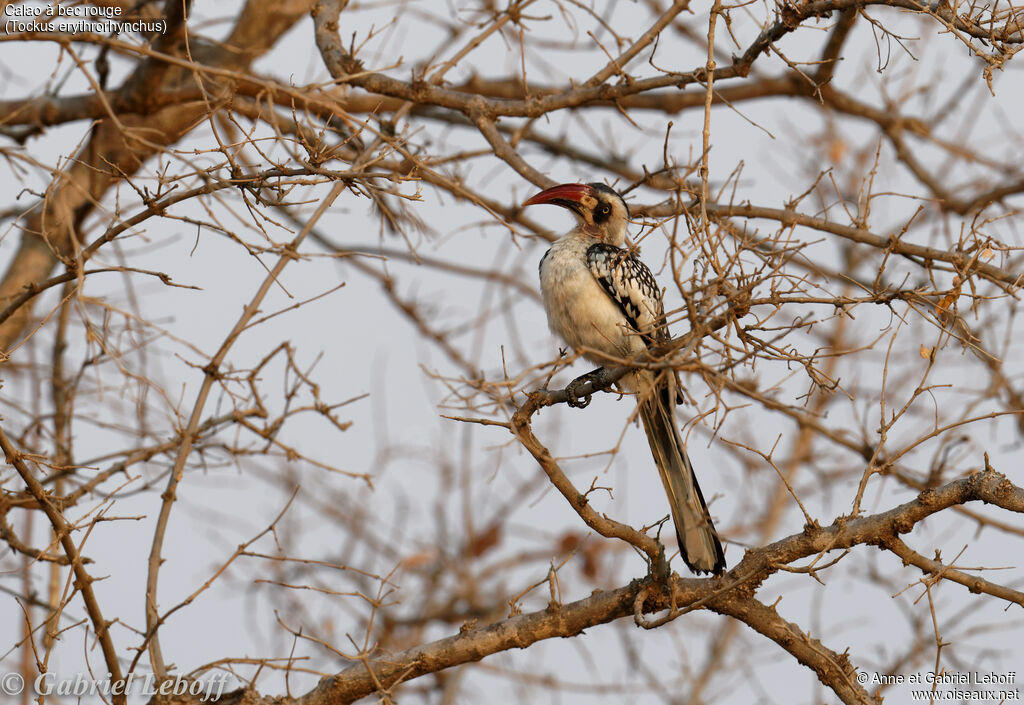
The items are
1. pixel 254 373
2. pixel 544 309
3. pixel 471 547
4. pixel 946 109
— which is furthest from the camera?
pixel 471 547

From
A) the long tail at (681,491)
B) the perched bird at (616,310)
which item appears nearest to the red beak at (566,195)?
the perched bird at (616,310)

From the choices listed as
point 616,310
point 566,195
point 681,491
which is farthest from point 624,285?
point 681,491

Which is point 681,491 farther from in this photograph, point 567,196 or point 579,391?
point 567,196

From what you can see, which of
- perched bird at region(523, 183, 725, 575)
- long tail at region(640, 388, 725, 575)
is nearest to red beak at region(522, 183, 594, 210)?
perched bird at region(523, 183, 725, 575)

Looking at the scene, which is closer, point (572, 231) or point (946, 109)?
point (572, 231)

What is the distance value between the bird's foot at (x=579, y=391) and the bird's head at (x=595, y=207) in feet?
2.47

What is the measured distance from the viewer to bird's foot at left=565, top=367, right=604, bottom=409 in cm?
307

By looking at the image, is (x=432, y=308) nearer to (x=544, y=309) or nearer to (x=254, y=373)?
(x=544, y=309)

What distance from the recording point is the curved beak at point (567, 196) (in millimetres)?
3928

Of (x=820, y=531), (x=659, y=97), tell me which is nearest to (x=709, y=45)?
(x=820, y=531)

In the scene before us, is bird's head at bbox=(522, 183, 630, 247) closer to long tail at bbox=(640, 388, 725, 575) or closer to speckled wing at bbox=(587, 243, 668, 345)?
speckled wing at bbox=(587, 243, 668, 345)

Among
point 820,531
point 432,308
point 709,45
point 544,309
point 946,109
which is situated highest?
point 946,109

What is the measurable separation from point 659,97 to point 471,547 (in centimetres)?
296

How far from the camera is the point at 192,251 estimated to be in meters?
2.51
